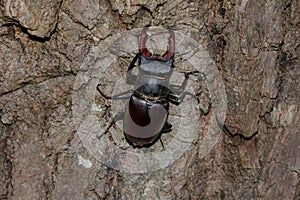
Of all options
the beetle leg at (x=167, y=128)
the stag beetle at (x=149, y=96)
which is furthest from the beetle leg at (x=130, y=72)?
the beetle leg at (x=167, y=128)

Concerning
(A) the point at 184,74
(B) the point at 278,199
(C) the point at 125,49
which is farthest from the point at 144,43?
(B) the point at 278,199

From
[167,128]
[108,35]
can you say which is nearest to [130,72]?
[108,35]

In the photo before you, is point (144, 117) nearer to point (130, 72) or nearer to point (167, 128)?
point (167, 128)

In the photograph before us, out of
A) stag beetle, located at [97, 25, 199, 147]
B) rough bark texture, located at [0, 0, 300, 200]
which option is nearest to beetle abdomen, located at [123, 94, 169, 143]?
stag beetle, located at [97, 25, 199, 147]

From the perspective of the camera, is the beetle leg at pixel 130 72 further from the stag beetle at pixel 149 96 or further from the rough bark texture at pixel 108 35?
the rough bark texture at pixel 108 35

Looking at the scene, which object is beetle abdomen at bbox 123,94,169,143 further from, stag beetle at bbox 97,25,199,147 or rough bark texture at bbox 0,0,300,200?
rough bark texture at bbox 0,0,300,200
